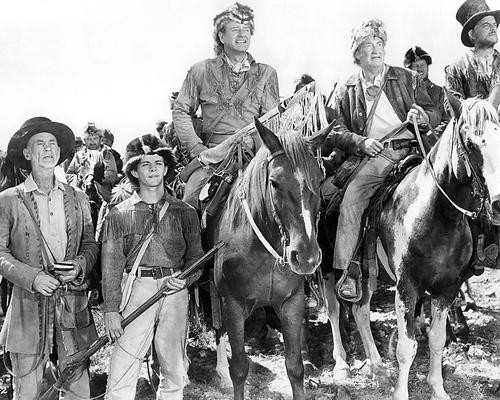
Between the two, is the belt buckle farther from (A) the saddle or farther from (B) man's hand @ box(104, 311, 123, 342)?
(A) the saddle

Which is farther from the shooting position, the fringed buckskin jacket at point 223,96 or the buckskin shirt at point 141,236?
the fringed buckskin jacket at point 223,96

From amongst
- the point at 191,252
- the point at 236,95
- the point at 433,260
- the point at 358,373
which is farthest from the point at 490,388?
the point at 236,95

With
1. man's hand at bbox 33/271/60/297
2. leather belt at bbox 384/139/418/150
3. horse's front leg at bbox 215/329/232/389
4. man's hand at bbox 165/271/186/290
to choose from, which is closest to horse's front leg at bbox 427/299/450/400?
leather belt at bbox 384/139/418/150

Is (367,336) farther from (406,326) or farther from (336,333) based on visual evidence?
(406,326)

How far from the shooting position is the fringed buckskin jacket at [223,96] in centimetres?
557

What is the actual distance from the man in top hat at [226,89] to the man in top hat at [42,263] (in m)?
1.31

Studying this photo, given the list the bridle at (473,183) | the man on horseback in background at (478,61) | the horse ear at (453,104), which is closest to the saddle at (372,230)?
the bridle at (473,183)

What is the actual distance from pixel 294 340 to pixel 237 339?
1.43ft

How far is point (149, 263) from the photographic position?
4492 mm

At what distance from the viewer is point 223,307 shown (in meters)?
4.66

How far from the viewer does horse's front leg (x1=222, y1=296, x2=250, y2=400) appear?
4523mm

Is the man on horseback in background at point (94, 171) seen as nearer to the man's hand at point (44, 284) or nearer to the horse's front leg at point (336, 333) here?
the horse's front leg at point (336, 333)

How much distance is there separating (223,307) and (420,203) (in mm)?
1818

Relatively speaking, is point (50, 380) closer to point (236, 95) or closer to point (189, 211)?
point (189, 211)
